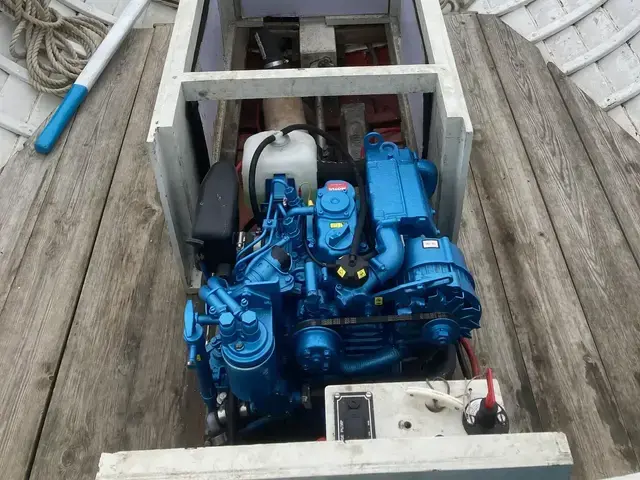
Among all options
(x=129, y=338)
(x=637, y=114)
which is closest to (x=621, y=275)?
(x=637, y=114)

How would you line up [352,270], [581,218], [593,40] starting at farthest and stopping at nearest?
[593,40] < [581,218] < [352,270]

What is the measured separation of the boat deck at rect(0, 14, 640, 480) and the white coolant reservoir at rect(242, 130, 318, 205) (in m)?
0.61

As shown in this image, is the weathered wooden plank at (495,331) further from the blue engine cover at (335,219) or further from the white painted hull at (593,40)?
the white painted hull at (593,40)

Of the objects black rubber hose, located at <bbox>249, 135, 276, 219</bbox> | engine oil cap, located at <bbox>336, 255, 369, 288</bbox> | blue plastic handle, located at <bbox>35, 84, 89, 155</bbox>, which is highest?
blue plastic handle, located at <bbox>35, 84, 89, 155</bbox>

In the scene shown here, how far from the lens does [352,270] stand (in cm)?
167

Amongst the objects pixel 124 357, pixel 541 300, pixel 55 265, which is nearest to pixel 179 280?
pixel 124 357

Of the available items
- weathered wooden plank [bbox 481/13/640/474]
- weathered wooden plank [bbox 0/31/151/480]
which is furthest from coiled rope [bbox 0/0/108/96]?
weathered wooden plank [bbox 481/13/640/474]

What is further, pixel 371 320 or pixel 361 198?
pixel 361 198

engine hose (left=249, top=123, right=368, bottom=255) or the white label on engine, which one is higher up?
engine hose (left=249, top=123, right=368, bottom=255)

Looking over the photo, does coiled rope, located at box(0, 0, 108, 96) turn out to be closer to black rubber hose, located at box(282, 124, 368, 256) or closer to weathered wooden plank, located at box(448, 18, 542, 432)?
black rubber hose, located at box(282, 124, 368, 256)

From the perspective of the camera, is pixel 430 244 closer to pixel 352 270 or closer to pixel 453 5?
pixel 352 270

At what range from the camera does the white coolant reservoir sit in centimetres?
202

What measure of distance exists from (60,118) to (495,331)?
2184mm

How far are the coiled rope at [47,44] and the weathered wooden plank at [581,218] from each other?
7.25 ft
